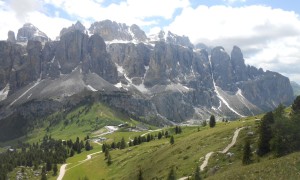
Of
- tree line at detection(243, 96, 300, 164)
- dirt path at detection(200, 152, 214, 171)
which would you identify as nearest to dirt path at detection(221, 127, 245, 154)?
dirt path at detection(200, 152, 214, 171)

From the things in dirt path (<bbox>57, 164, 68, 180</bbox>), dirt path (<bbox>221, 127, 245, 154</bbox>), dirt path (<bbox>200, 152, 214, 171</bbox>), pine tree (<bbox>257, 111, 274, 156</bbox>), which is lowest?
dirt path (<bbox>57, 164, 68, 180</bbox>)

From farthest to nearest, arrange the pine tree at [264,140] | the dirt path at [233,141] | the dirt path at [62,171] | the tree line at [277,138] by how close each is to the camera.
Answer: the dirt path at [62,171] < the dirt path at [233,141] < the pine tree at [264,140] < the tree line at [277,138]

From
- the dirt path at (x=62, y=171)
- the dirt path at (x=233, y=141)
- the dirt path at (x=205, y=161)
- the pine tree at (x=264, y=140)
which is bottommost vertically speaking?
the dirt path at (x=62, y=171)

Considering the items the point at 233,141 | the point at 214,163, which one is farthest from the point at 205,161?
the point at 233,141

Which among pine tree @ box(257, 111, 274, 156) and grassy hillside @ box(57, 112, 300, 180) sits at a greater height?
pine tree @ box(257, 111, 274, 156)

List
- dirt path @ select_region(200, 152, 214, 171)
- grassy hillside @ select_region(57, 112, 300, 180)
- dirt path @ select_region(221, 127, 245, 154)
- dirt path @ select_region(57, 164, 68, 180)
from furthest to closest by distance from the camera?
dirt path @ select_region(57, 164, 68, 180) < dirt path @ select_region(221, 127, 245, 154) < dirt path @ select_region(200, 152, 214, 171) < grassy hillside @ select_region(57, 112, 300, 180)

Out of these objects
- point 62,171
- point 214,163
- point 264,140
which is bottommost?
point 62,171

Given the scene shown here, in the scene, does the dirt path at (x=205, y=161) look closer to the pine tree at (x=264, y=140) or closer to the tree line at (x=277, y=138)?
the tree line at (x=277, y=138)

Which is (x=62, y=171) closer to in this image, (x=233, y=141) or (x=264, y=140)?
(x=233, y=141)

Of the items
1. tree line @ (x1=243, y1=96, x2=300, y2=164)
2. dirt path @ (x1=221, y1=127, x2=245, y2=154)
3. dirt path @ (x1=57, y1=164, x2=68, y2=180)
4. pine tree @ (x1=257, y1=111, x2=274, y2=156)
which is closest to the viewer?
tree line @ (x1=243, y1=96, x2=300, y2=164)

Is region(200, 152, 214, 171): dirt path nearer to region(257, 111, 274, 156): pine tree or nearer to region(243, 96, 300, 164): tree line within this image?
region(243, 96, 300, 164): tree line

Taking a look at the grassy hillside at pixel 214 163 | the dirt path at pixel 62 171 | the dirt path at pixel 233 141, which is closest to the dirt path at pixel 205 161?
the grassy hillside at pixel 214 163

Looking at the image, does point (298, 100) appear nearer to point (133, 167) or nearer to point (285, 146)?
point (285, 146)

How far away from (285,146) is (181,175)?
23150 millimetres
